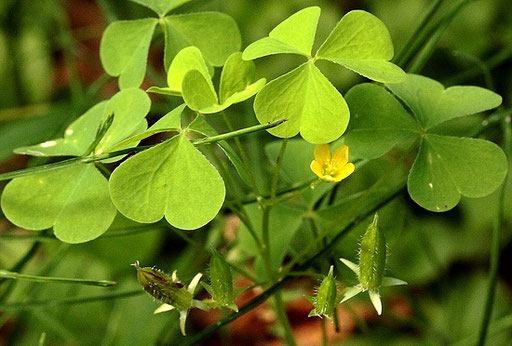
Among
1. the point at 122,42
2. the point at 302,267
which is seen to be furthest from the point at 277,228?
the point at 122,42

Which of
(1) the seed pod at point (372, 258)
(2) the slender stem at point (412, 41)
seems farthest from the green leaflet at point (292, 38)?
(2) the slender stem at point (412, 41)

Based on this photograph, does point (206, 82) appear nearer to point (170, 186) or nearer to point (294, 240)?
point (170, 186)

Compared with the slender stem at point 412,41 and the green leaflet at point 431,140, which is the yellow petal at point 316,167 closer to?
the green leaflet at point 431,140

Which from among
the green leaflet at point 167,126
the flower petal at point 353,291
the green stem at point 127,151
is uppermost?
the green leaflet at point 167,126

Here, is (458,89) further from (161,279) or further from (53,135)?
(53,135)

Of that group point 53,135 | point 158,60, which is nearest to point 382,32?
point 53,135
